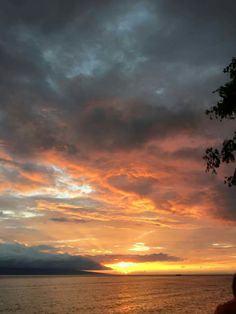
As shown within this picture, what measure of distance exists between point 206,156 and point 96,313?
70.3m

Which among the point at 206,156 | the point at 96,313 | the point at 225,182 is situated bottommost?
the point at 96,313

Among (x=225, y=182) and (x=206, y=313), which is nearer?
(x=225, y=182)

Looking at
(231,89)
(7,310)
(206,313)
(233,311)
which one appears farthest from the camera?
(7,310)

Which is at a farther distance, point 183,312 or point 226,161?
point 183,312

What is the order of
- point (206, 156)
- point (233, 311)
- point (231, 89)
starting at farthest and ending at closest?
1. point (206, 156)
2. point (231, 89)
3. point (233, 311)

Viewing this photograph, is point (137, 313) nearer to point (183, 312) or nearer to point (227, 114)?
point (183, 312)

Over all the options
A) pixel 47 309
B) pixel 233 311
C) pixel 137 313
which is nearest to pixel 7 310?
pixel 47 309

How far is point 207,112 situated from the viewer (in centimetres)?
1678

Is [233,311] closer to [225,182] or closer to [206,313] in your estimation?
[225,182]

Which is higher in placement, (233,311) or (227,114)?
(227,114)

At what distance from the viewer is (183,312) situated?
77688mm

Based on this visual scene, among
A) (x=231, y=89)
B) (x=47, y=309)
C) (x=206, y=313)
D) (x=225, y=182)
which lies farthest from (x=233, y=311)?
(x=47, y=309)

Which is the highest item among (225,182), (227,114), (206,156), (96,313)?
(227,114)

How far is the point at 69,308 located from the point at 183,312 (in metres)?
26.1
